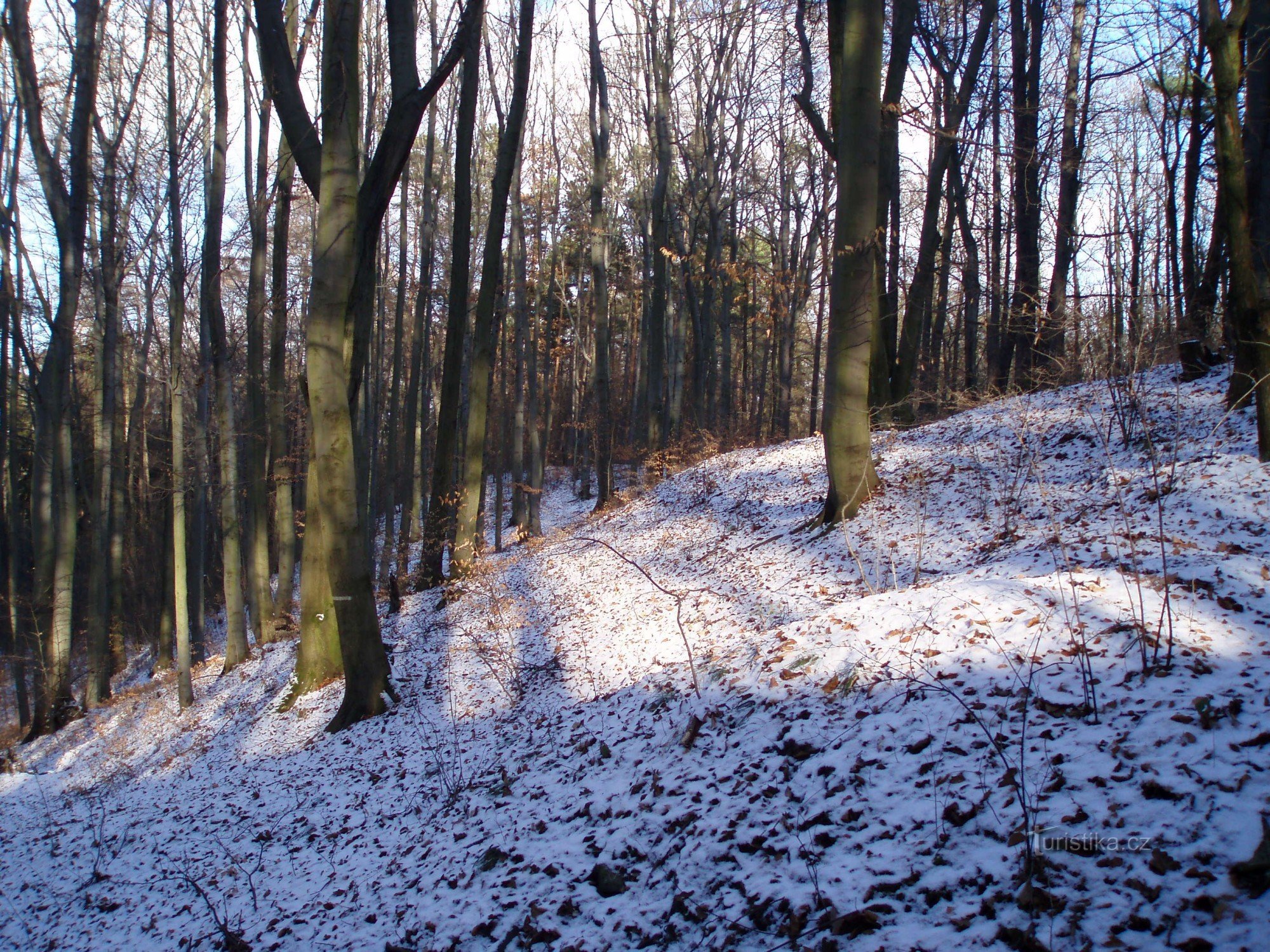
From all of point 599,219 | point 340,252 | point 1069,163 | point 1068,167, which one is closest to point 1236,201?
point 340,252

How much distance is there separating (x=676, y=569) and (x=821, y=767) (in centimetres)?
628

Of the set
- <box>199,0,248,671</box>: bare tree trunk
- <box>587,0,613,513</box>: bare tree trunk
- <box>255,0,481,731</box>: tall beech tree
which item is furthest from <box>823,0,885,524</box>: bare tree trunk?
<box>199,0,248,671</box>: bare tree trunk

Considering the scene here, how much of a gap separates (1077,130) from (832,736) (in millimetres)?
17788

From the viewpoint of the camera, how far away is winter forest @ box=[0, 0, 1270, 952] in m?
2.91

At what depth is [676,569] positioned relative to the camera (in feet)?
31.8

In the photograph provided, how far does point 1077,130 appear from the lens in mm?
15969

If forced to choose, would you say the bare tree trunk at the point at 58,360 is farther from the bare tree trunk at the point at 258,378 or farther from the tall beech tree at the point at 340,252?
the tall beech tree at the point at 340,252

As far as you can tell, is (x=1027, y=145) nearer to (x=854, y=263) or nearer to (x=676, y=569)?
(x=854, y=263)

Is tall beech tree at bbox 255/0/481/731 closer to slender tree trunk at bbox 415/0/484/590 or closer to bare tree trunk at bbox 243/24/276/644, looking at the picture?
slender tree trunk at bbox 415/0/484/590

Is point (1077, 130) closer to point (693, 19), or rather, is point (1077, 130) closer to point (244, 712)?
point (693, 19)

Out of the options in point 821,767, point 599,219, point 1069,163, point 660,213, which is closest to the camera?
point 821,767

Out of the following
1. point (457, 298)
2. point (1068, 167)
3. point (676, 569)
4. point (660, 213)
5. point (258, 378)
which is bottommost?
point (676, 569)

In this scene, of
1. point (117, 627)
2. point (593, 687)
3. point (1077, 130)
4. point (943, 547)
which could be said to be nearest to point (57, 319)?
point (117, 627)

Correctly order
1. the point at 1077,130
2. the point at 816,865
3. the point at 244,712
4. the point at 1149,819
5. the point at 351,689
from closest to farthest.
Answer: the point at 1149,819 < the point at 816,865 < the point at 351,689 < the point at 244,712 < the point at 1077,130
